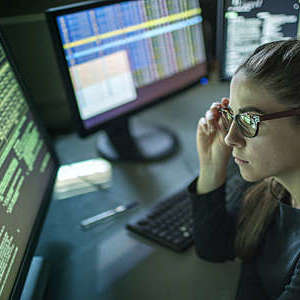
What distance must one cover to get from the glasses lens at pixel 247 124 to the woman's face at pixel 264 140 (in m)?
0.01

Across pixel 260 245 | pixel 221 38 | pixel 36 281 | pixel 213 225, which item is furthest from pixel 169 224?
pixel 221 38

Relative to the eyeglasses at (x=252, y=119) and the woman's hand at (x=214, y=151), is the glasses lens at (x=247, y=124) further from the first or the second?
the woman's hand at (x=214, y=151)

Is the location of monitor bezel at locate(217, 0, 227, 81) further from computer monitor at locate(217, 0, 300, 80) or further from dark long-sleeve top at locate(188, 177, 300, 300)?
dark long-sleeve top at locate(188, 177, 300, 300)

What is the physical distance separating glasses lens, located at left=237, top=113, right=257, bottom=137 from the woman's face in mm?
10

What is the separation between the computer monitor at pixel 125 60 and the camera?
1.02m

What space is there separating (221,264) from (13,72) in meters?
0.62

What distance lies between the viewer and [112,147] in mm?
1268

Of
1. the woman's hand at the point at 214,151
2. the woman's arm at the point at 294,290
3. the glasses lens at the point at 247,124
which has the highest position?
the glasses lens at the point at 247,124

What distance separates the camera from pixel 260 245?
32.5 inches

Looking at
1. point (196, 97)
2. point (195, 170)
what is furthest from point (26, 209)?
point (196, 97)

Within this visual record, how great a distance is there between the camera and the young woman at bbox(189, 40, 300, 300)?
60 centimetres

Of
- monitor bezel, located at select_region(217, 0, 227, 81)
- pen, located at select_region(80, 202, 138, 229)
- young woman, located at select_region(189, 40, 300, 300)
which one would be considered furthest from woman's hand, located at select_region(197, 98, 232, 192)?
pen, located at select_region(80, 202, 138, 229)

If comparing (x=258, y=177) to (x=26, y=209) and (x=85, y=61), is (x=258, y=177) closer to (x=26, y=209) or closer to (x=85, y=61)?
(x=26, y=209)

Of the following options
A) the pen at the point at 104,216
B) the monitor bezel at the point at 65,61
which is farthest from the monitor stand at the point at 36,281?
the monitor bezel at the point at 65,61
